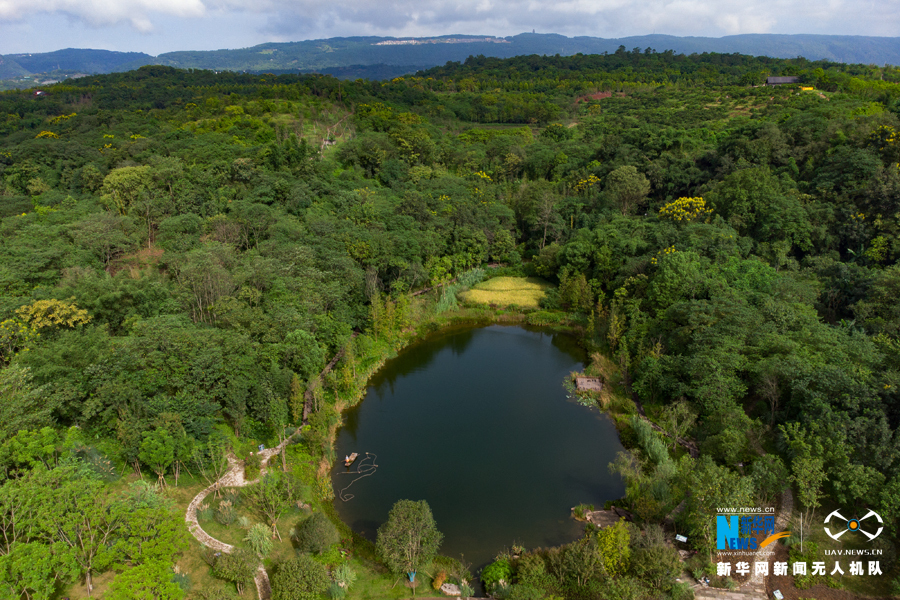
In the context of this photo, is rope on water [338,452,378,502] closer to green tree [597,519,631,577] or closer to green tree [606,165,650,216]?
green tree [597,519,631,577]

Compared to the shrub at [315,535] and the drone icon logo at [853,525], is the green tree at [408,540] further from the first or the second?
the drone icon logo at [853,525]

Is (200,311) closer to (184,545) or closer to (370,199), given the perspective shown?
(184,545)

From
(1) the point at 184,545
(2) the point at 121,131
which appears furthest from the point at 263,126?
(1) the point at 184,545

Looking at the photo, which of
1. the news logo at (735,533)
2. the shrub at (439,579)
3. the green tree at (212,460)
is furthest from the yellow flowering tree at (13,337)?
the news logo at (735,533)

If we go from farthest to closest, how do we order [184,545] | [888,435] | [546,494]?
[546,494] < [888,435] < [184,545]

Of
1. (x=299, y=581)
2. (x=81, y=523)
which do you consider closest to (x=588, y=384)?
(x=299, y=581)

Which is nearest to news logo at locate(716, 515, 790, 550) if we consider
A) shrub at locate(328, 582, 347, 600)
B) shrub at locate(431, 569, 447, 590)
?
shrub at locate(431, 569, 447, 590)
